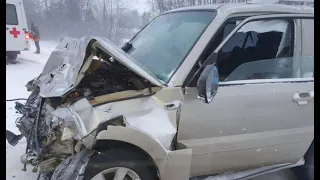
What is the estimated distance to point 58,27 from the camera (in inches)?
1222

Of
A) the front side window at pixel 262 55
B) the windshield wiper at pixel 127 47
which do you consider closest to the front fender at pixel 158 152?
the front side window at pixel 262 55

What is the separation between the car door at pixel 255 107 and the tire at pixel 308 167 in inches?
10.5

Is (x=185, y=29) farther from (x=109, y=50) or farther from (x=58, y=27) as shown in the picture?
(x=58, y=27)

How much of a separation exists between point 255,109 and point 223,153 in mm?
513

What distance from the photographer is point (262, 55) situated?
9.52ft

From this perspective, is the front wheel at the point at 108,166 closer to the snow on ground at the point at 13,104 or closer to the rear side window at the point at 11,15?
the snow on ground at the point at 13,104

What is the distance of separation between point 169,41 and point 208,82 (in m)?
0.88

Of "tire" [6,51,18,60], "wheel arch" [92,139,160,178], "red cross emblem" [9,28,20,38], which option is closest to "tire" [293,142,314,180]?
"wheel arch" [92,139,160,178]

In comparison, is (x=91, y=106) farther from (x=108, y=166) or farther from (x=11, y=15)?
(x=11, y=15)

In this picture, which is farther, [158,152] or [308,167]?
[308,167]

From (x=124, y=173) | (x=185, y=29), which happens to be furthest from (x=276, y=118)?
(x=124, y=173)

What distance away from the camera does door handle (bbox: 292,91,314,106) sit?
287 cm

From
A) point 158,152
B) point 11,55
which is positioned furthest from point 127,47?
point 11,55

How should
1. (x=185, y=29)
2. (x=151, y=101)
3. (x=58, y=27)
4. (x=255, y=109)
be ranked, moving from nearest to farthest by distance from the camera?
(x=151, y=101), (x=255, y=109), (x=185, y=29), (x=58, y=27)
